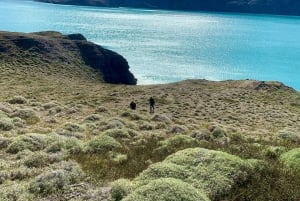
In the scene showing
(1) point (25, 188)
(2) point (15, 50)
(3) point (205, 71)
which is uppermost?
(1) point (25, 188)

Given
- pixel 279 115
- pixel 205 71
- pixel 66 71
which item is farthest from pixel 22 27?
pixel 279 115

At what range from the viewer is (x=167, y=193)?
8555mm

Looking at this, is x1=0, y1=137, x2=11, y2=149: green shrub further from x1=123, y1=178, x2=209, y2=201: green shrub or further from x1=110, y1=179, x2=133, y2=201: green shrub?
x1=123, y1=178, x2=209, y2=201: green shrub

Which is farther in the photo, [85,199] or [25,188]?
[25,188]

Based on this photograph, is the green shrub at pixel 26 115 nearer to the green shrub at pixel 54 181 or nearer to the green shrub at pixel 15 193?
the green shrub at pixel 54 181

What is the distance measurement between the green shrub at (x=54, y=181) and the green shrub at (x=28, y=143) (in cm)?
415

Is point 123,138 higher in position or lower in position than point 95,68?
higher

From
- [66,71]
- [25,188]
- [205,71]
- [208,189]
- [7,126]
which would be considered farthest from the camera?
[205,71]

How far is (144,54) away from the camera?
492ft

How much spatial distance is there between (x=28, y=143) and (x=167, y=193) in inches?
335

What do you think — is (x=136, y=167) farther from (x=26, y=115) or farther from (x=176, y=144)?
(x=26, y=115)

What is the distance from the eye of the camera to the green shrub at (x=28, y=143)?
15000 millimetres

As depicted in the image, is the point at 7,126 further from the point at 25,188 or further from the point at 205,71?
the point at 205,71

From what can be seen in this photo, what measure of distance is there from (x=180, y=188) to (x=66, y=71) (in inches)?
3210
